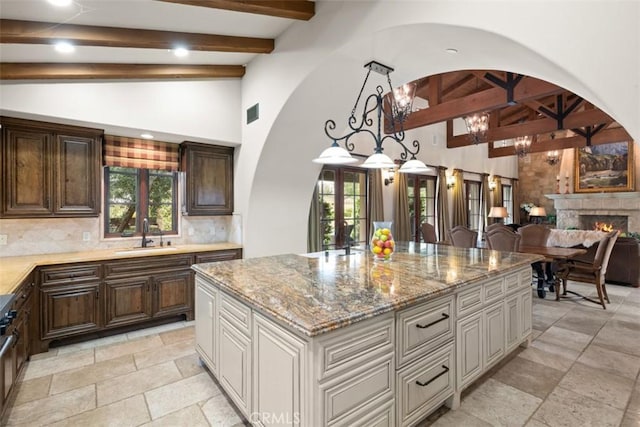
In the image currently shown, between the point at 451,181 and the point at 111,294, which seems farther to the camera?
the point at 451,181

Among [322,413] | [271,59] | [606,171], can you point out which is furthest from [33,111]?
[606,171]

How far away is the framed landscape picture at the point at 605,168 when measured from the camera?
8.31 meters

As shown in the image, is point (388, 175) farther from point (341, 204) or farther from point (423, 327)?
point (423, 327)

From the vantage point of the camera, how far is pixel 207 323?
252 centimetres

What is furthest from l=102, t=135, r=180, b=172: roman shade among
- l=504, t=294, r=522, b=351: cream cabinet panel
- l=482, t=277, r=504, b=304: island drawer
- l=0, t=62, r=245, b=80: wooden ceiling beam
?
l=504, t=294, r=522, b=351: cream cabinet panel

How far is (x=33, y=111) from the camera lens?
3076mm

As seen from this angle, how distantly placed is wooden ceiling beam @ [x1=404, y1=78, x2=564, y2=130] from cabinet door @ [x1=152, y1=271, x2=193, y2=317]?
4.57 metres

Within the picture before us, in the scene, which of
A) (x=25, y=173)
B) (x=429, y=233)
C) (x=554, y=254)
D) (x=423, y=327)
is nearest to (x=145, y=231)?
(x=25, y=173)

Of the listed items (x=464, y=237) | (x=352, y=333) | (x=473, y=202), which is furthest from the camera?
(x=473, y=202)

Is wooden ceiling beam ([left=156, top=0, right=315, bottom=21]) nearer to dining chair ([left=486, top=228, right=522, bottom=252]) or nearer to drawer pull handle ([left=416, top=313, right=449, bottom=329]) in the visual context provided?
drawer pull handle ([left=416, top=313, right=449, bottom=329])

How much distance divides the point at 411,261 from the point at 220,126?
119 inches

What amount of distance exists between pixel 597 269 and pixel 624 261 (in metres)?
1.85

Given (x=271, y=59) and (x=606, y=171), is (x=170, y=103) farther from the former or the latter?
(x=606, y=171)

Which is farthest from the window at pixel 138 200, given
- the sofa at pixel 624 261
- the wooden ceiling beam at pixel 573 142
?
the wooden ceiling beam at pixel 573 142
